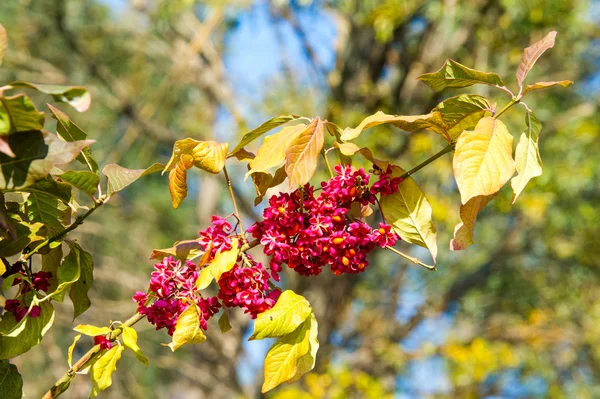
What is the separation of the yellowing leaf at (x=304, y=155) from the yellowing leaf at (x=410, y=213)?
93 millimetres

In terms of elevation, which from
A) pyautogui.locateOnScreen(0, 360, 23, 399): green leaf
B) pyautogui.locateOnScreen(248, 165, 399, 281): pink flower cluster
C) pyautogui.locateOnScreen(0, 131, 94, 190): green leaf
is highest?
pyautogui.locateOnScreen(0, 131, 94, 190): green leaf

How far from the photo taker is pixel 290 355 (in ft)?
1.72

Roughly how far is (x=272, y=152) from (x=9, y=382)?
0.32 metres

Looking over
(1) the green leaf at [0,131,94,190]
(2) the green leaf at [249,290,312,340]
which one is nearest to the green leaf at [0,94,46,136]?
(1) the green leaf at [0,131,94,190]

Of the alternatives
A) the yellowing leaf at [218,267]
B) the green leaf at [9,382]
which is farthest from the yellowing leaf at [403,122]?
the green leaf at [9,382]

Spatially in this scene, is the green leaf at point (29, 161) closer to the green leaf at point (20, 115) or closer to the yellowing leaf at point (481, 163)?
the green leaf at point (20, 115)

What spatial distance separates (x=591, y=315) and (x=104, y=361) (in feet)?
16.5

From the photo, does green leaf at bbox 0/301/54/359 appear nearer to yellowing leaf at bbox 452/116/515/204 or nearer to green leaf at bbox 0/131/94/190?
green leaf at bbox 0/131/94/190

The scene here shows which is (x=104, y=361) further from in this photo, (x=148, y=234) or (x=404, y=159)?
(x=148, y=234)

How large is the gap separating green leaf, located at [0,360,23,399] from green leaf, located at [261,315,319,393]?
0.23 meters

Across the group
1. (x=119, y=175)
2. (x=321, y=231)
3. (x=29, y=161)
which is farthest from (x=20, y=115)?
(x=321, y=231)

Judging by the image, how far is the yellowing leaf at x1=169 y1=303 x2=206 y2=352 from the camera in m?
0.51

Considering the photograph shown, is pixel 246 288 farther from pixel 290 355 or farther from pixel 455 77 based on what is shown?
pixel 455 77

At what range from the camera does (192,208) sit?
7031 millimetres
